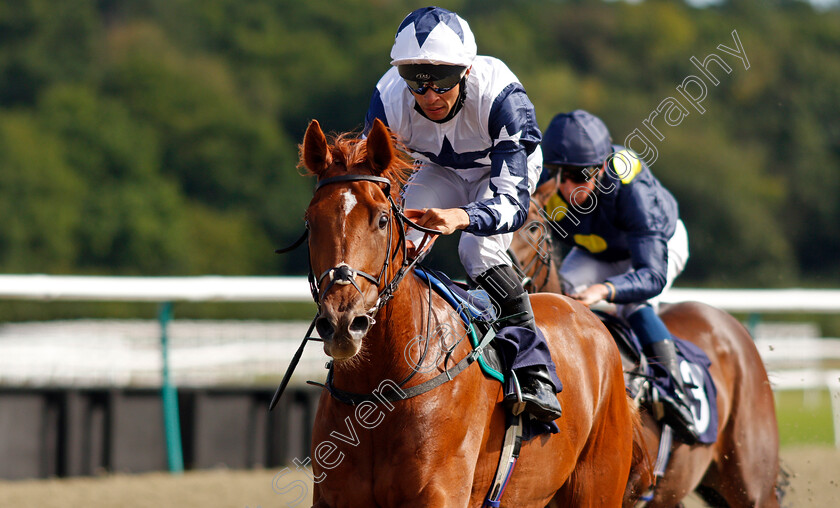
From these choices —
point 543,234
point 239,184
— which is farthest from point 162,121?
point 543,234

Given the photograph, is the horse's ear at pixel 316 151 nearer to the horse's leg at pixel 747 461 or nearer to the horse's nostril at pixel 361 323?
the horse's nostril at pixel 361 323

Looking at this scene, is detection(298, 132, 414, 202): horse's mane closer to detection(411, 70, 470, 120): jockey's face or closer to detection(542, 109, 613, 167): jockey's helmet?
detection(411, 70, 470, 120): jockey's face

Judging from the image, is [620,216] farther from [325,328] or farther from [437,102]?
[325,328]

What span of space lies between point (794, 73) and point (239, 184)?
23.5m

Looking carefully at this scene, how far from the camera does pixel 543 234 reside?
4.95 meters

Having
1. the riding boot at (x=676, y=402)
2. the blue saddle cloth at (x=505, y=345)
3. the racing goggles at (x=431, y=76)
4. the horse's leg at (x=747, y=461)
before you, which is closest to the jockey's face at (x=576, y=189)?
the riding boot at (x=676, y=402)

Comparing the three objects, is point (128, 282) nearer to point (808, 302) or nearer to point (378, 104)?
point (378, 104)

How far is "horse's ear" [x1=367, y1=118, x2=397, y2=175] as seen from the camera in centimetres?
308

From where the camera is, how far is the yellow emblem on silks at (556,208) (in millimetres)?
5176

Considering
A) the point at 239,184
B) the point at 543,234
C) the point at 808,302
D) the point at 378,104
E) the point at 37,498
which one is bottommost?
the point at 239,184

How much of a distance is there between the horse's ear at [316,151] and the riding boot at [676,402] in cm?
247

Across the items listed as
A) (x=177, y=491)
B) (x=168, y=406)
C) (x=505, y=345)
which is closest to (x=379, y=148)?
(x=505, y=345)

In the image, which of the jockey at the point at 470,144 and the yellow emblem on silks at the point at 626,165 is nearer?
the jockey at the point at 470,144

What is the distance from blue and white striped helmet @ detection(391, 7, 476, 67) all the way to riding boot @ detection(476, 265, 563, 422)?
29.7 inches
